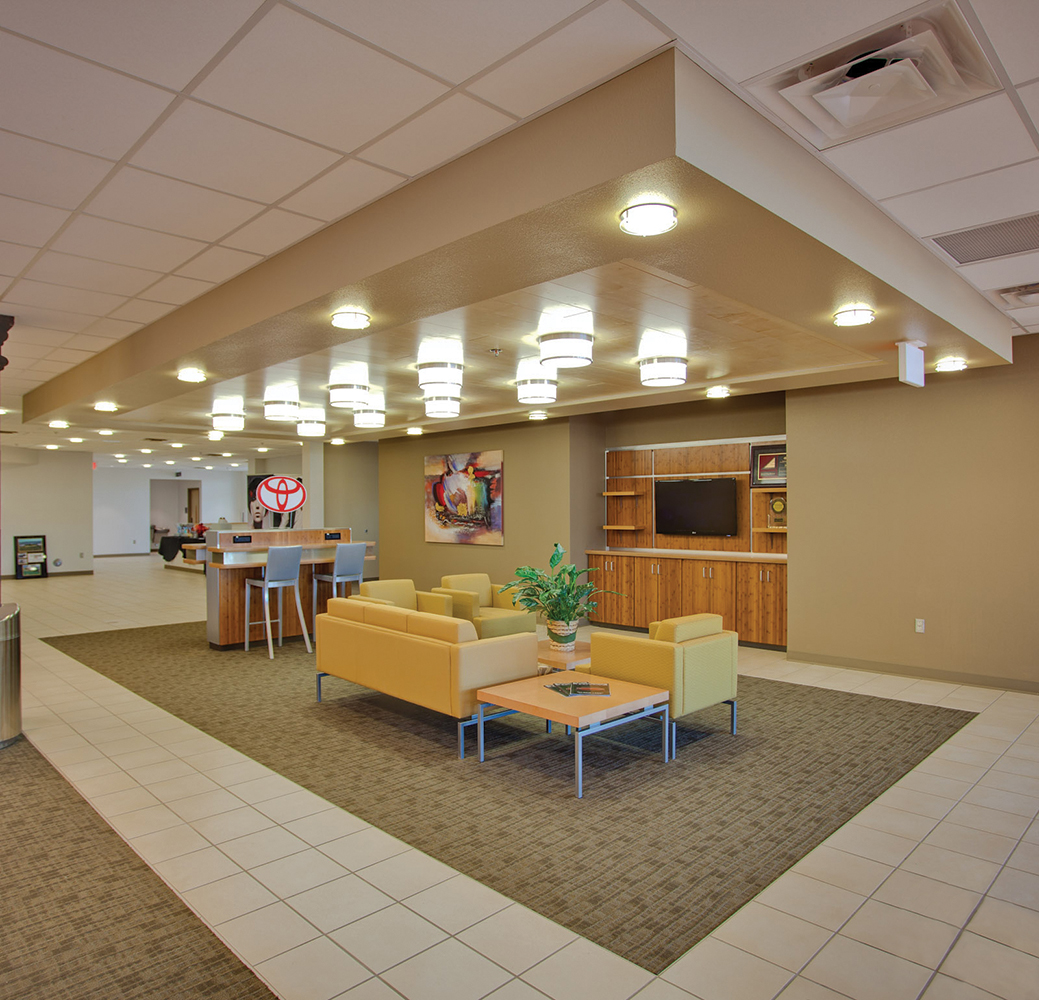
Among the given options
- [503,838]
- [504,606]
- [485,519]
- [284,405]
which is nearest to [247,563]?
[284,405]

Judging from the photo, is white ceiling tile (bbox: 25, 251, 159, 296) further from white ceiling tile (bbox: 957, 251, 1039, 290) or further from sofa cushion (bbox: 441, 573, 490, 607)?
white ceiling tile (bbox: 957, 251, 1039, 290)

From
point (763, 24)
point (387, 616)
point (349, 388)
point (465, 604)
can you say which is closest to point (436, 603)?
point (465, 604)

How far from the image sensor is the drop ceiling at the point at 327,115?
1891 millimetres

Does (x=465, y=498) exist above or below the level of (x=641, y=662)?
above

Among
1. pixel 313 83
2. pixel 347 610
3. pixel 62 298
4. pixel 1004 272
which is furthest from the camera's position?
pixel 347 610

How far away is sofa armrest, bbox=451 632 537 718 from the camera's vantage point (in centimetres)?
432

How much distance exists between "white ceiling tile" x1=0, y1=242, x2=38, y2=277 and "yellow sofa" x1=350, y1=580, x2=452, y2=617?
361 cm

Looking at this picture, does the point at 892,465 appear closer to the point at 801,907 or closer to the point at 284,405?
the point at 801,907

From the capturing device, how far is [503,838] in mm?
3281

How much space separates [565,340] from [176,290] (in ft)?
8.00

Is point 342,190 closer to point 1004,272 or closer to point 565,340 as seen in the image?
point 565,340

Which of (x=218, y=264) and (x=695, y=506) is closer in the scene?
(x=218, y=264)

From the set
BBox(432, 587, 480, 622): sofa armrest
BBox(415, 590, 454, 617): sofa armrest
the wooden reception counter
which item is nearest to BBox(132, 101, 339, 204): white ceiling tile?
BBox(415, 590, 454, 617): sofa armrest

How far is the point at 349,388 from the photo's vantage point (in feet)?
21.8
